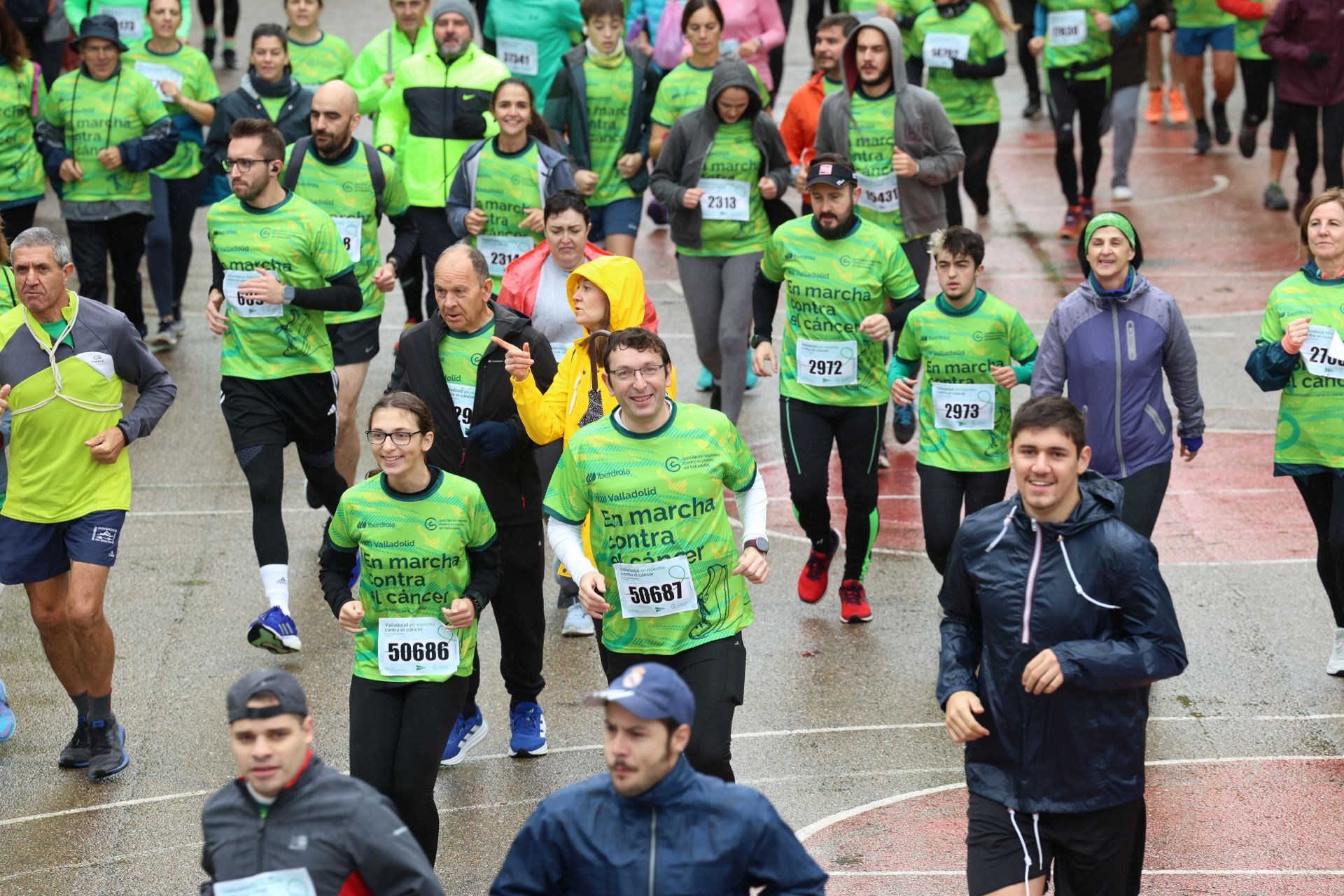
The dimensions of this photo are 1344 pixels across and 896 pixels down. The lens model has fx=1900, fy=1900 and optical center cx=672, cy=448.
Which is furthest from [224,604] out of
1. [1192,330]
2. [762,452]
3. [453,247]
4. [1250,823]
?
[1192,330]

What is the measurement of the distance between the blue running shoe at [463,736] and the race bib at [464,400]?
122cm

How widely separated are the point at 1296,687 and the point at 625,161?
560 cm

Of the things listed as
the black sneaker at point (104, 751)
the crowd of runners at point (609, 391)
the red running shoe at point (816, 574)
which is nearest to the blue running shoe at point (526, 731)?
the crowd of runners at point (609, 391)

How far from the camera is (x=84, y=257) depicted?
41.4ft

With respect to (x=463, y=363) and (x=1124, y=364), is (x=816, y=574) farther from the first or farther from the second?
(x=463, y=363)

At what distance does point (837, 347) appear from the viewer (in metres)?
9.05

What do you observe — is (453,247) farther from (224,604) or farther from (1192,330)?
(1192,330)

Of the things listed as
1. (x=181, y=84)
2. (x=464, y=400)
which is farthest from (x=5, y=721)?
(x=181, y=84)

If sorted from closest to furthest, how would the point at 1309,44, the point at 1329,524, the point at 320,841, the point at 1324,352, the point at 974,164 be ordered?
the point at 320,841 → the point at 1324,352 → the point at 1329,524 → the point at 1309,44 → the point at 974,164

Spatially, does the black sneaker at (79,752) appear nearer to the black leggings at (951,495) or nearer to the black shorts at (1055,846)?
the black leggings at (951,495)

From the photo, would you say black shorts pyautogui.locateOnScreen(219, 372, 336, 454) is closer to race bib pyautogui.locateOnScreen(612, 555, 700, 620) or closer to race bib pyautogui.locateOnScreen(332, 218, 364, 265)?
race bib pyautogui.locateOnScreen(332, 218, 364, 265)

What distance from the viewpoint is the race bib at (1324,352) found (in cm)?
812

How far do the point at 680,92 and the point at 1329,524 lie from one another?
5455mm

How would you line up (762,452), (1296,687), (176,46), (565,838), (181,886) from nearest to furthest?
(565,838)
(181,886)
(1296,687)
(762,452)
(176,46)
